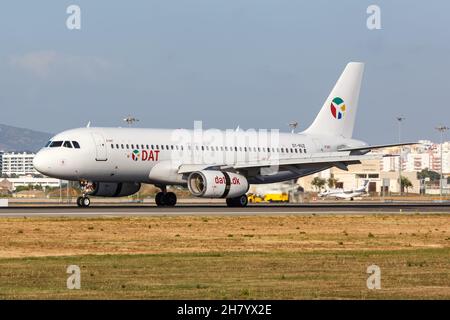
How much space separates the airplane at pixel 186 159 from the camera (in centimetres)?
6625

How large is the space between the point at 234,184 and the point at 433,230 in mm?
Answer: 22679

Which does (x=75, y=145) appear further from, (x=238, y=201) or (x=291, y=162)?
(x=291, y=162)

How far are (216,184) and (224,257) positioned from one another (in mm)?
33511

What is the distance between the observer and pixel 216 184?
67.1 m

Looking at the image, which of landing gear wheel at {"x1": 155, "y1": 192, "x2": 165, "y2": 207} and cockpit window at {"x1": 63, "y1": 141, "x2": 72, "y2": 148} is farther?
landing gear wheel at {"x1": 155, "y1": 192, "x2": 165, "y2": 207}

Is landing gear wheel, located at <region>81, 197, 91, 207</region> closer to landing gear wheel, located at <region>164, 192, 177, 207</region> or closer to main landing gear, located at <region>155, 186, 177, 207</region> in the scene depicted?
main landing gear, located at <region>155, 186, 177, 207</region>

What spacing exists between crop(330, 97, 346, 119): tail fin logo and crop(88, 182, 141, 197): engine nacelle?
735 inches

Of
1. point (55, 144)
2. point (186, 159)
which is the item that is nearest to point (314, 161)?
point (186, 159)

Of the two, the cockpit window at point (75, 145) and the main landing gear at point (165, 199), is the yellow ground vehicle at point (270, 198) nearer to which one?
the main landing gear at point (165, 199)

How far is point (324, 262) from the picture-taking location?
32.1 meters

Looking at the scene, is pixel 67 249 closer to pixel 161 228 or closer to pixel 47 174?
pixel 161 228

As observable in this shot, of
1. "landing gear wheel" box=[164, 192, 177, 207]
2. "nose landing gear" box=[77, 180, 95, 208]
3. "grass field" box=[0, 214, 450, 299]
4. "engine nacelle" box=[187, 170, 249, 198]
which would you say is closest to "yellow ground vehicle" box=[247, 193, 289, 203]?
"landing gear wheel" box=[164, 192, 177, 207]

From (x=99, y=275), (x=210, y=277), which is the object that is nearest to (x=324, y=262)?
(x=210, y=277)

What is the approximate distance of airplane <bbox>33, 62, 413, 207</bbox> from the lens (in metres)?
66.2
